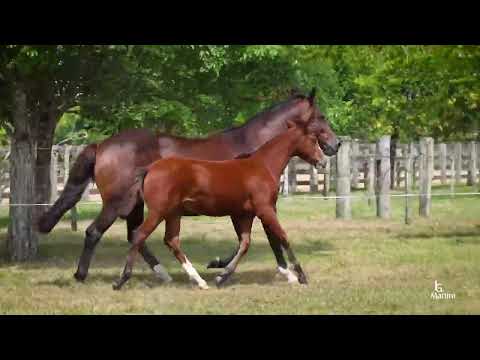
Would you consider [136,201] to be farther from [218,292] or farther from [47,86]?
[47,86]

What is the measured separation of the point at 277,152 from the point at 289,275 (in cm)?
147

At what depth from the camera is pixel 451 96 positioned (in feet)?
56.7

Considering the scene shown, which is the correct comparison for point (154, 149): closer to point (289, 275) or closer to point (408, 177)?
point (289, 275)

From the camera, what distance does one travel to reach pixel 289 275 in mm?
11484

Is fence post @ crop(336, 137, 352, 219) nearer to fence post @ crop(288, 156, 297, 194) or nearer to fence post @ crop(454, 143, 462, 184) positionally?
fence post @ crop(288, 156, 297, 194)

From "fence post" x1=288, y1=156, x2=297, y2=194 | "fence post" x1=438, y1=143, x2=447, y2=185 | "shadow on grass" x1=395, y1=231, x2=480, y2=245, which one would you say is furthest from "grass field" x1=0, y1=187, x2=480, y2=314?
"fence post" x1=438, y1=143, x2=447, y2=185

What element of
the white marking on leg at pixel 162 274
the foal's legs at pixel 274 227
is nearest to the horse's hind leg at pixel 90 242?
the white marking on leg at pixel 162 274

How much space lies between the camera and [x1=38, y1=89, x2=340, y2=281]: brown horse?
39.8 ft

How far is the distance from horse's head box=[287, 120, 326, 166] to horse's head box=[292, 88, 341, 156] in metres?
0.27

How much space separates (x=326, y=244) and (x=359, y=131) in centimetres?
781

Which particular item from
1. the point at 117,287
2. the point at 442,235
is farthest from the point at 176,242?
the point at 442,235

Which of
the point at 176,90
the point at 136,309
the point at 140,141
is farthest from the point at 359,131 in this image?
the point at 136,309

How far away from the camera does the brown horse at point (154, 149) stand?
39.8ft

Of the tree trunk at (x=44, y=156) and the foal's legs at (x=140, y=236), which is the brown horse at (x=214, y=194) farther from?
the tree trunk at (x=44, y=156)
